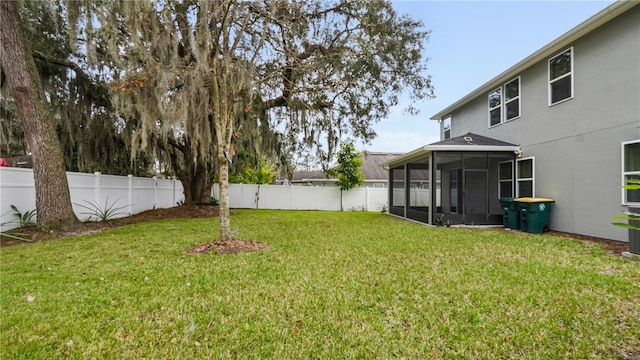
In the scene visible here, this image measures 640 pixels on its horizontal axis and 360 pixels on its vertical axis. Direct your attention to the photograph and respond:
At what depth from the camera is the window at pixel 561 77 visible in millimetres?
6781

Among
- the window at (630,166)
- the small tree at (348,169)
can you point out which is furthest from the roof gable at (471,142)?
the small tree at (348,169)

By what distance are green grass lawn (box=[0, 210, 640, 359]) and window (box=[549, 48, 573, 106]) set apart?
410 centimetres

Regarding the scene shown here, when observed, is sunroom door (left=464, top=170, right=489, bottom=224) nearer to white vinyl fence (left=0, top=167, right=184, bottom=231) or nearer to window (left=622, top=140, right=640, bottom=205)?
window (left=622, top=140, right=640, bottom=205)

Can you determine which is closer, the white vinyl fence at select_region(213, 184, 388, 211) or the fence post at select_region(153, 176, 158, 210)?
the fence post at select_region(153, 176, 158, 210)

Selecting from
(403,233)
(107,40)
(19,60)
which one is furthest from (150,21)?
(403,233)

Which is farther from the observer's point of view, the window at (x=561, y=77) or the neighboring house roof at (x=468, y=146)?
the neighboring house roof at (x=468, y=146)

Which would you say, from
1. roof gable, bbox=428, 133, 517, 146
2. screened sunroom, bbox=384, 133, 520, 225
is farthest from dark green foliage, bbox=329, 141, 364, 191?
roof gable, bbox=428, 133, 517, 146

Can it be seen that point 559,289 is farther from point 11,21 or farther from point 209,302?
point 11,21

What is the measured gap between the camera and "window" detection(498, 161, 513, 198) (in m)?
8.77

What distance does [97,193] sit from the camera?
8.23 meters

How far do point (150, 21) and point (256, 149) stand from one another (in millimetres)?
4524

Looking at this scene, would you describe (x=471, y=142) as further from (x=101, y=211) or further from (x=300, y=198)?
(x=101, y=211)

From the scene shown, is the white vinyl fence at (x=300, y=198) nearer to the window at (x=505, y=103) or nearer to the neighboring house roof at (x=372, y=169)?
the neighboring house roof at (x=372, y=169)

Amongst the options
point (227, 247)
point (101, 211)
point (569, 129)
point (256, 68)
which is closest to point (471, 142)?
point (569, 129)
